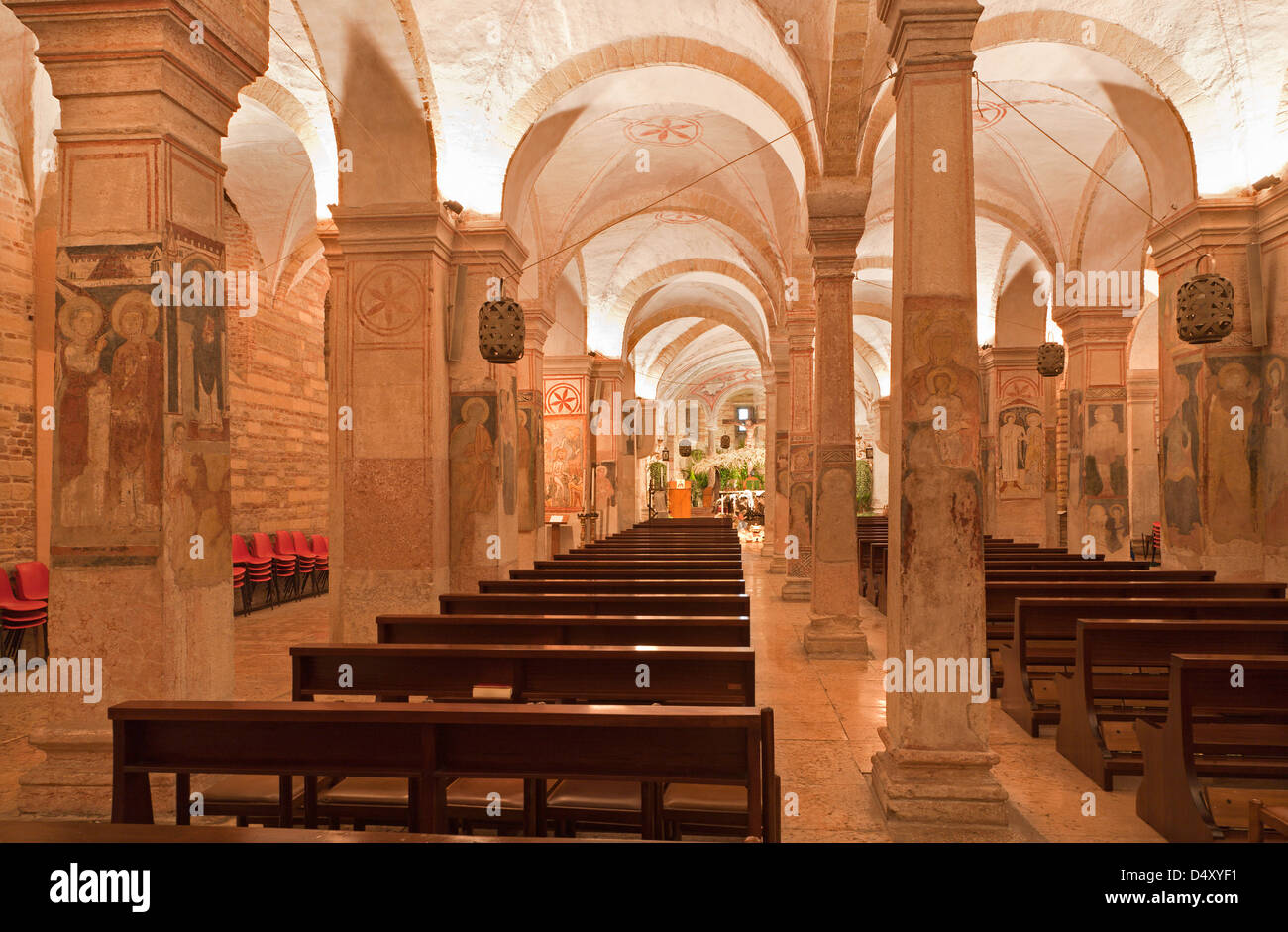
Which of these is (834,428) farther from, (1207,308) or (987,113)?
(987,113)

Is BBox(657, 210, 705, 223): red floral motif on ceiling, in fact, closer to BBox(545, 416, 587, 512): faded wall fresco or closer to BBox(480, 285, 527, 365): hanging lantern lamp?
BBox(545, 416, 587, 512): faded wall fresco

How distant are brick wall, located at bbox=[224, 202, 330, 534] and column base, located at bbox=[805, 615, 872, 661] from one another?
8035mm

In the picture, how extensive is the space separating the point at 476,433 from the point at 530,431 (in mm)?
4388

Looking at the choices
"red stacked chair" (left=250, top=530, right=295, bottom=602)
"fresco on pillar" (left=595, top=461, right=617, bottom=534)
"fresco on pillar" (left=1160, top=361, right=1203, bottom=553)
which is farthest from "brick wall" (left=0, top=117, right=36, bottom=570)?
"fresco on pillar" (left=595, top=461, right=617, bottom=534)

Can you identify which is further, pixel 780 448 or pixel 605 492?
pixel 605 492

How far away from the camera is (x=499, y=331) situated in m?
6.92

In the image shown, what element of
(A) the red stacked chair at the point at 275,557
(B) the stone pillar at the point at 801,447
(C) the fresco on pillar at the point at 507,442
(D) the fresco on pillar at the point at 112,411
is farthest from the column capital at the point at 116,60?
(B) the stone pillar at the point at 801,447

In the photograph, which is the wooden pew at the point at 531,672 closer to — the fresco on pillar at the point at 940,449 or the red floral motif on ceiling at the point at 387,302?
the fresco on pillar at the point at 940,449

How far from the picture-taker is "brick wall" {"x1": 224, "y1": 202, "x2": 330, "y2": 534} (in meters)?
12.1

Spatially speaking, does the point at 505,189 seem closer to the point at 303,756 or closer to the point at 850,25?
the point at 850,25

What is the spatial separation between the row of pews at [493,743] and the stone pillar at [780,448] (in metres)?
11.0

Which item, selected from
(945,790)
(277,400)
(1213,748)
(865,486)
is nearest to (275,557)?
(277,400)
